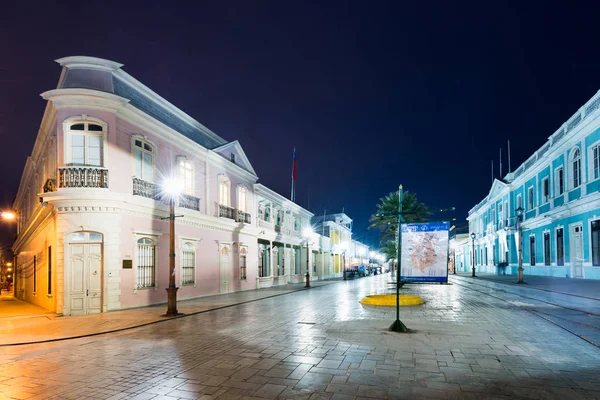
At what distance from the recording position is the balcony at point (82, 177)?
48.3ft

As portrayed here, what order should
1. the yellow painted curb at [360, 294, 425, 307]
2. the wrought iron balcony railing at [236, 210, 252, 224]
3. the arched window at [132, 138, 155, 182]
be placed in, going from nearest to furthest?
the yellow painted curb at [360, 294, 425, 307] < the arched window at [132, 138, 155, 182] < the wrought iron balcony railing at [236, 210, 252, 224]

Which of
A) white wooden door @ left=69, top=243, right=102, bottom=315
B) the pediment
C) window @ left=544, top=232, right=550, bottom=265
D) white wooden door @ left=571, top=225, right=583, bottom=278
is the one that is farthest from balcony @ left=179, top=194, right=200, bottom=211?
window @ left=544, top=232, right=550, bottom=265

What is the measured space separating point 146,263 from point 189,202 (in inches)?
163

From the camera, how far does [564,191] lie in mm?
27672

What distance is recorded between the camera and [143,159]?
1747 cm

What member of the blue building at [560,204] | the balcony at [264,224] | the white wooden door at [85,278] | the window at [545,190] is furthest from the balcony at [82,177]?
the window at [545,190]

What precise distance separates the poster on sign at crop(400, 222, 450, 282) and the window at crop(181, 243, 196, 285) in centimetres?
1311

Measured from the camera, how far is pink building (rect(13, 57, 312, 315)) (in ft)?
48.8

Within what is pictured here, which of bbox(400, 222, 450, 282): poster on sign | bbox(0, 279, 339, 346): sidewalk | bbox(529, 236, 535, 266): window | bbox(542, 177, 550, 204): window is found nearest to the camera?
bbox(400, 222, 450, 282): poster on sign

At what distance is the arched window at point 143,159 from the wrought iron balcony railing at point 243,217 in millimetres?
8170

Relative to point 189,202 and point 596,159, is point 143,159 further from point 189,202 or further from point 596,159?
point 596,159

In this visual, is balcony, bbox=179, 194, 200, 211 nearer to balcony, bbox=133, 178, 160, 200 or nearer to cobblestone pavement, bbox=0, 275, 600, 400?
balcony, bbox=133, 178, 160, 200

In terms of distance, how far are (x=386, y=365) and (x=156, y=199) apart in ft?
45.8

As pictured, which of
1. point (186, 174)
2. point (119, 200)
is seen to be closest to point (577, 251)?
point (186, 174)
